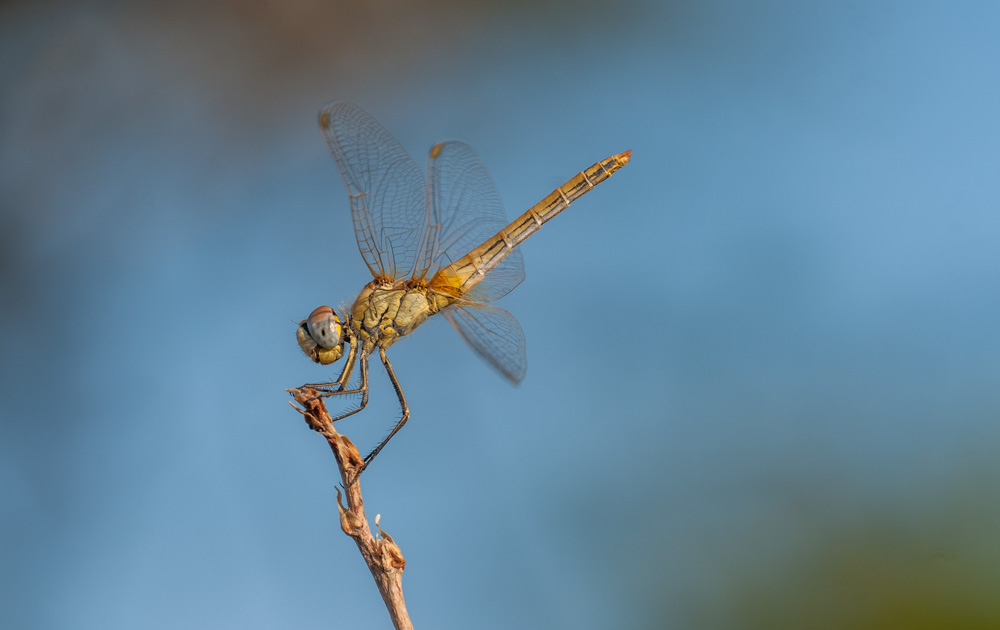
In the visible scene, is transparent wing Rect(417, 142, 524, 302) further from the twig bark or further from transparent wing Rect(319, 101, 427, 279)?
the twig bark

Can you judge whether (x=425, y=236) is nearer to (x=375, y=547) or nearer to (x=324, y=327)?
(x=324, y=327)

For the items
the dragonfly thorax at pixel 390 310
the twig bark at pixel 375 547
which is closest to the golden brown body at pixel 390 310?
the dragonfly thorax at pixel 390 310

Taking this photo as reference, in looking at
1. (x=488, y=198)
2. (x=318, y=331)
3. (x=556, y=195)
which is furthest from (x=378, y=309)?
(x=556, y=195)

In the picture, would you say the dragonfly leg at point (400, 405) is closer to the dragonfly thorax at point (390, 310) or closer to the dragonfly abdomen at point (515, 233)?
the dragonfly thorax at point (390, 310)

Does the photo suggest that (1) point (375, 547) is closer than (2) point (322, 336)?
Yes

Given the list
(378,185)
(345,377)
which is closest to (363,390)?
(345,377)

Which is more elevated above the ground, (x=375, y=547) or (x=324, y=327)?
(x=324, y=327)
